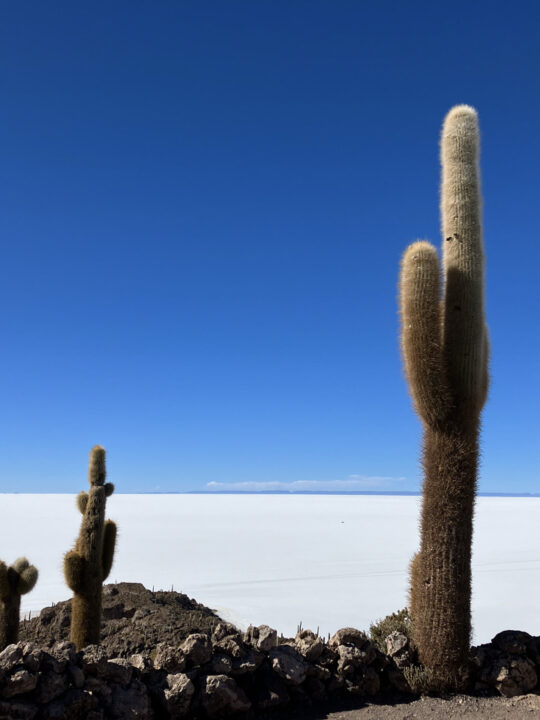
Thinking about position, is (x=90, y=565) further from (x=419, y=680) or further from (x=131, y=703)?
(x=419, y=680)

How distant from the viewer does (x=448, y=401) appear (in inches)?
256

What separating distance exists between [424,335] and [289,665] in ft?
11.6

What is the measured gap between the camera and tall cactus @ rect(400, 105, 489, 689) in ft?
20.7

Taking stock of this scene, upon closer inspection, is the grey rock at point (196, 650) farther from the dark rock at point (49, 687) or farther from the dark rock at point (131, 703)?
the dark rock at point (49, 687)

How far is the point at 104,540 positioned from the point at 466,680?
4.27 m

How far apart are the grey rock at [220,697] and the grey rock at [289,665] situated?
470 mm

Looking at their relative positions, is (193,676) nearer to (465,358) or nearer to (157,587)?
(465,358)

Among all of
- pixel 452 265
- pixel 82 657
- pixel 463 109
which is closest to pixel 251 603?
pixel 82 657

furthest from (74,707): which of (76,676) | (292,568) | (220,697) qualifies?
(292,568)

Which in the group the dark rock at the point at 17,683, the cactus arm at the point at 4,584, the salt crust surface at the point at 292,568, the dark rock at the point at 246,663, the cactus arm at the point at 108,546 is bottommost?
the salt crust surface at the point at 292,568

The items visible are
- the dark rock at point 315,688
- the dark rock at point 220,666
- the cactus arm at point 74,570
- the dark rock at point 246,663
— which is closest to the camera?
the dark rock at point 220,666

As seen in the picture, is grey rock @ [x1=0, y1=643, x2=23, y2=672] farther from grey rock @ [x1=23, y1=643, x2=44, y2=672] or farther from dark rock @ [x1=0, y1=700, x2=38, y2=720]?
dark rock @ [x1=0, y1=700, x2=38, y2=720]

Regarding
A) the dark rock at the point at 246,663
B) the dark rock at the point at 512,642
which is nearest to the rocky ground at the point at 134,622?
the dark rock at the point at 246,663

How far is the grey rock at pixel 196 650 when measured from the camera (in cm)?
561
